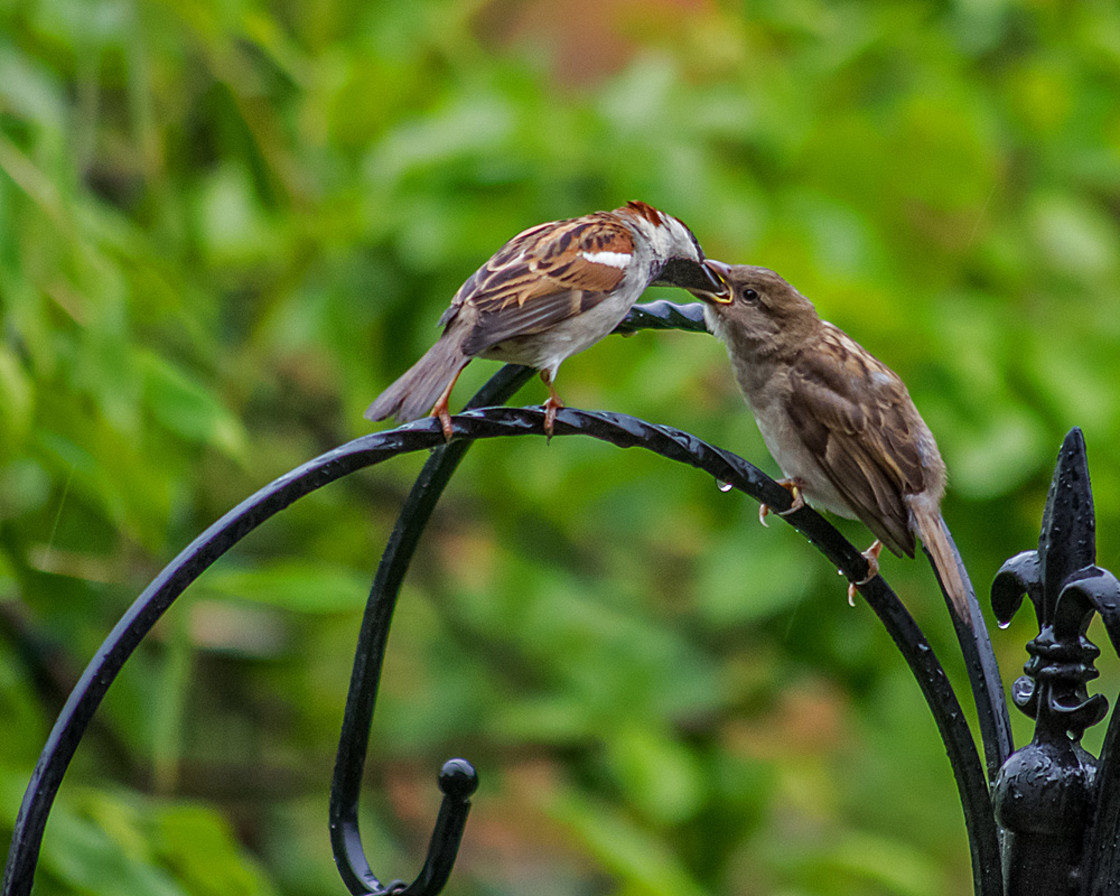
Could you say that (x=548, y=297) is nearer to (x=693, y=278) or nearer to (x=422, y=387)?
(x=422, y=387)

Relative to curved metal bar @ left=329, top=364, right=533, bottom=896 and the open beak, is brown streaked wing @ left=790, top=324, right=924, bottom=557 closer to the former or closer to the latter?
the open beak

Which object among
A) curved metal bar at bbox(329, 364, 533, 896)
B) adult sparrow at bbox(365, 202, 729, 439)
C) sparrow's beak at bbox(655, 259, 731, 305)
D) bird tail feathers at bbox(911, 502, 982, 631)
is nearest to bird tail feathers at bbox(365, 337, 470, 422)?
adult sparrow at bbox(365, 202, 729, 439)

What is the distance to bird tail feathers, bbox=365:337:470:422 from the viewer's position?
143cm

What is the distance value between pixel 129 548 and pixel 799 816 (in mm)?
2630

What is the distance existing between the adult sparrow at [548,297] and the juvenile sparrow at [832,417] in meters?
0.20

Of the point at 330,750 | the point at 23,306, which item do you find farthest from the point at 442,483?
the point at 330,750

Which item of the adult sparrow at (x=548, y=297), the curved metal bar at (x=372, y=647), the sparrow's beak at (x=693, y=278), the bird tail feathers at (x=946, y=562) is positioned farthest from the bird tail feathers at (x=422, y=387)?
the bird tail feathers at (x=946, y=562)

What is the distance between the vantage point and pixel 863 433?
2.16 m

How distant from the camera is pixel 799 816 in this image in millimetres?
4512

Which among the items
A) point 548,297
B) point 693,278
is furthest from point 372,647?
point 693,278

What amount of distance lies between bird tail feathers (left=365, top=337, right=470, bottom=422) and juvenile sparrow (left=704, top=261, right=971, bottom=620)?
0.60m

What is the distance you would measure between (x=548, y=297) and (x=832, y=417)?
0.74 m

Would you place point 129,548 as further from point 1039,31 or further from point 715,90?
point 1039,31

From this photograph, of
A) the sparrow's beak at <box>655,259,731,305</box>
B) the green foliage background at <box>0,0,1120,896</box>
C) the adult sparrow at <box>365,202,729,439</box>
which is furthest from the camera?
the green foliage background at <box>0,0,1120,896</box>
